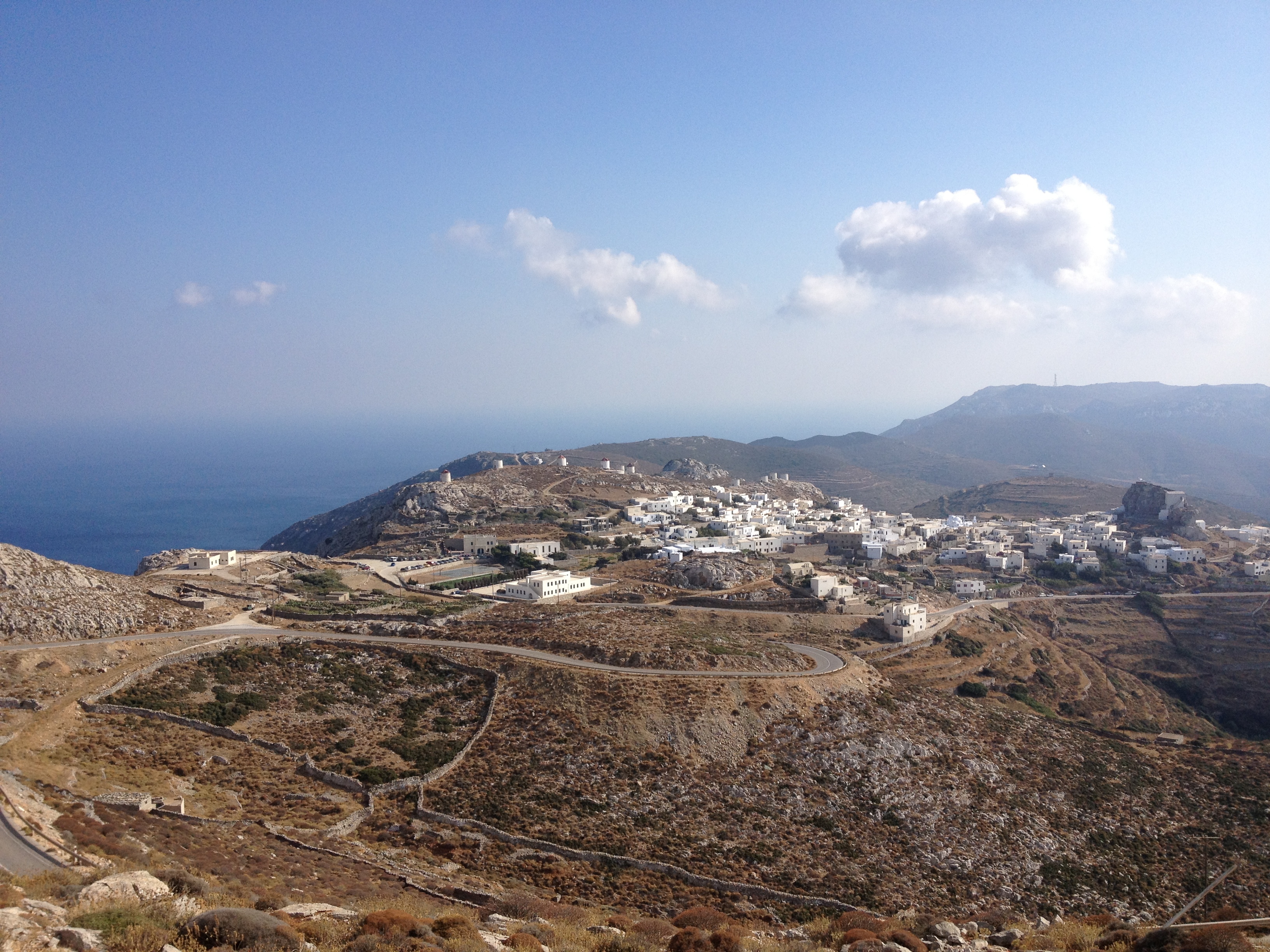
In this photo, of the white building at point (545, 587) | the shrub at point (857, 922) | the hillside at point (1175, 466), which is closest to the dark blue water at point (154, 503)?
the white building at point (545, 587)

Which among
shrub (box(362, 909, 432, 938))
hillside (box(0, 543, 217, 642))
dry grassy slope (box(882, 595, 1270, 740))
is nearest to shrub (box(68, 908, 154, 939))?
shrub (box(362, 909, 432, 938))

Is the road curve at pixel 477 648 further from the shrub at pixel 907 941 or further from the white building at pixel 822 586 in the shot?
the shrub at pixel 907 941

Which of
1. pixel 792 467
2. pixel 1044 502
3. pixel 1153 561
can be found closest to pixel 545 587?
pixel 1153 561

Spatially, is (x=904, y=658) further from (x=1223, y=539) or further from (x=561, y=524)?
(x=1223, y=539)

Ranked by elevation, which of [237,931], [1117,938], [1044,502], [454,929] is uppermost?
[237,931]

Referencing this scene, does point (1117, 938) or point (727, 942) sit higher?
point (1117, 938)

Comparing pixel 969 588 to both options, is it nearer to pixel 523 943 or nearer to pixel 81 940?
pixel 523 943
